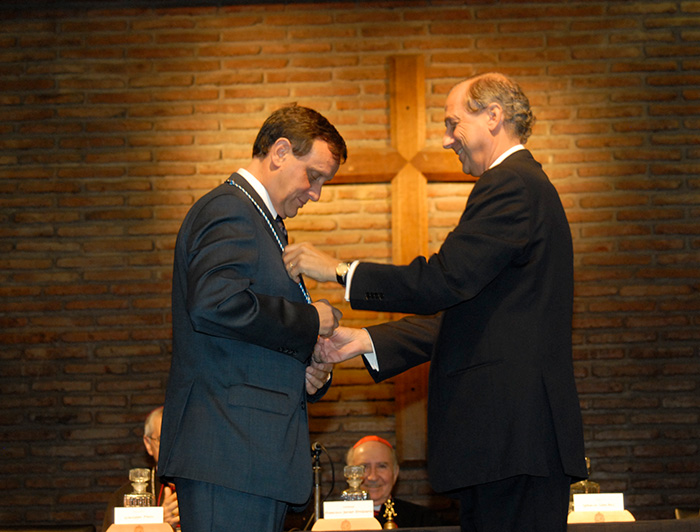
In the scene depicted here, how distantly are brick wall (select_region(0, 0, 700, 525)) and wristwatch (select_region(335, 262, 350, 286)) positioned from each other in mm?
2496

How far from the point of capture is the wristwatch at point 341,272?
2.51 m

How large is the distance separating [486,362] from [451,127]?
2.81 ft

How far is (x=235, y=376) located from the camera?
84.5 inches

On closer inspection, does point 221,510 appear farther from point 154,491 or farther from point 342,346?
point 154,491

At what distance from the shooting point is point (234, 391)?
212cm

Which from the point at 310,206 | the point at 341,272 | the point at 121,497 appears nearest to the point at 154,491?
the point at 121,497

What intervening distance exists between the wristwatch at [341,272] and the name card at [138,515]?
118cm

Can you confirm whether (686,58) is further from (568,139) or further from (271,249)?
(271,249)

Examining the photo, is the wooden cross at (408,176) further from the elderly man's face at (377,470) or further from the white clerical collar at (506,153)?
the white clerical collar at (506,153)

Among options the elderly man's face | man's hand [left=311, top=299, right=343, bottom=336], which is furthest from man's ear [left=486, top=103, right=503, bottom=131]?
the elderly man's face

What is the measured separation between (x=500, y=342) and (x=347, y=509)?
1.21 metres

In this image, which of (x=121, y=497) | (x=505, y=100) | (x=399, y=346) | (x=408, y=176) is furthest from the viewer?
(x=408, y=176)

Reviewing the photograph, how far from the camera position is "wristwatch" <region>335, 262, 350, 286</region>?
8.24 feet

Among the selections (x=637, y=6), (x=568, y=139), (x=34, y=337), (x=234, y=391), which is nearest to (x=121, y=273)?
(x=34, y=337)
